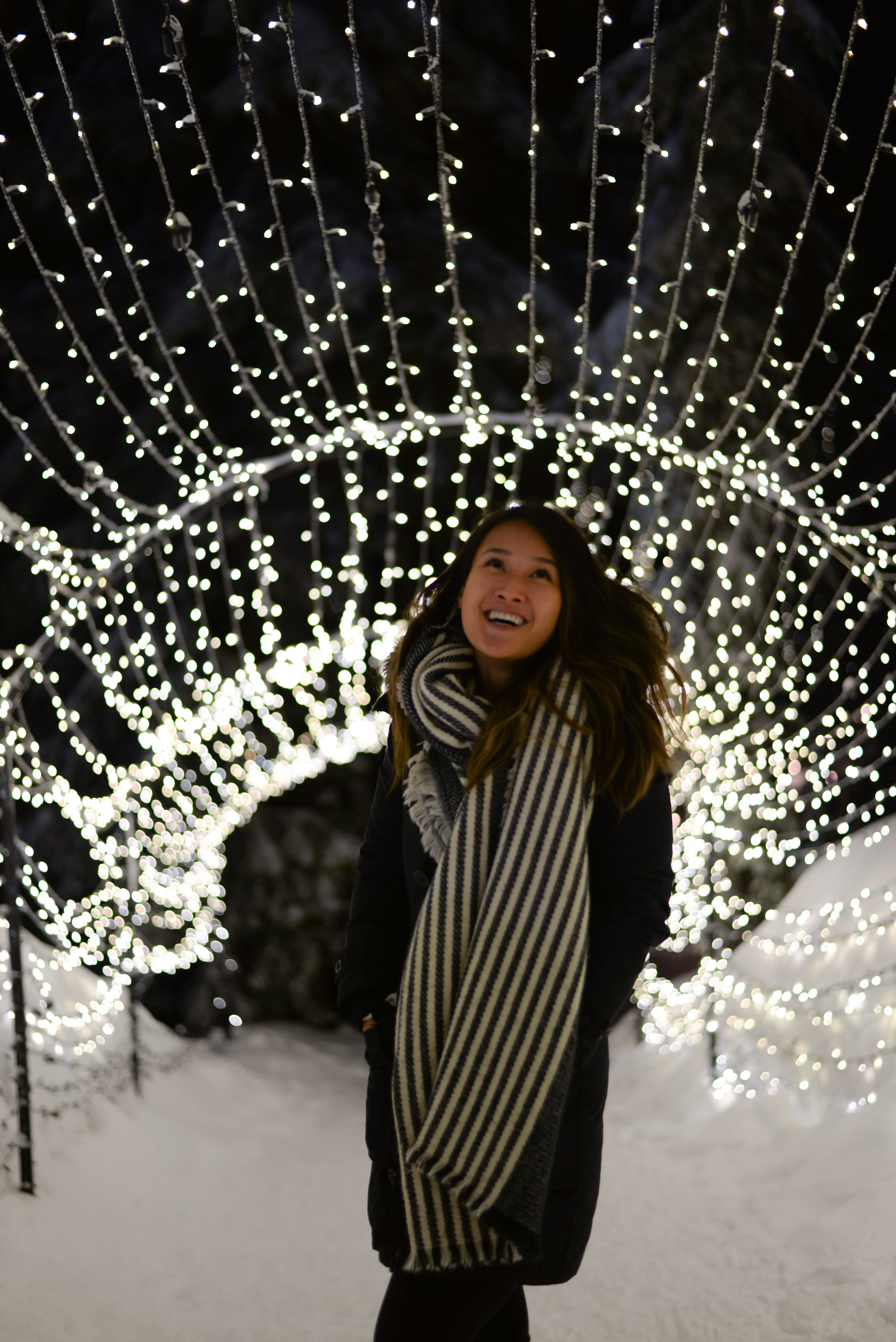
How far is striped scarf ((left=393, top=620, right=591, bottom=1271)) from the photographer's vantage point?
1341mm

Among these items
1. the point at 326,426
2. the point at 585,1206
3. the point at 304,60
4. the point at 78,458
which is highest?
the point at 304,60

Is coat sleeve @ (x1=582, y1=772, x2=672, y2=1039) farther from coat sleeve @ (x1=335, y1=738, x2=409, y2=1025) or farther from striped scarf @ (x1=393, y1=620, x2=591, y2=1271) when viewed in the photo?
coat sleeve @ (x1=335, y1=738, x2=409, y2=1025)

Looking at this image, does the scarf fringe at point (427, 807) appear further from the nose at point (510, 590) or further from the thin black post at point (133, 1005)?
the thin black post at point (133, 1005)

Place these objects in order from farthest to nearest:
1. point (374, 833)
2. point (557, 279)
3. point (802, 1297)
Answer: point (557, 279) → point (802, 1297) → point (374, 833)

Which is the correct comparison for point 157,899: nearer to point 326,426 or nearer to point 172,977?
point 172,977

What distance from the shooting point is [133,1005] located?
4.09 meters

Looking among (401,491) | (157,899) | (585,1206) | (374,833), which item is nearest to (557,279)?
(401,491)

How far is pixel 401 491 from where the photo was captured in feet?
19.1

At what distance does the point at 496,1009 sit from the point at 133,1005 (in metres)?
3.16

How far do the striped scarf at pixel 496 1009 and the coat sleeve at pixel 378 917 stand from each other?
0.11 meters

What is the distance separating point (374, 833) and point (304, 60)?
5.16m

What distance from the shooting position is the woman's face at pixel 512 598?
58.7 inches

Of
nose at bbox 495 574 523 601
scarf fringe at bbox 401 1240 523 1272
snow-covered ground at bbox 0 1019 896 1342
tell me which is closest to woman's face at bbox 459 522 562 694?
nose at bbox 495 574 523 601

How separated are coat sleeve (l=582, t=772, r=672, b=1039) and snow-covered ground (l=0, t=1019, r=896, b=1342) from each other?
1.68 m
